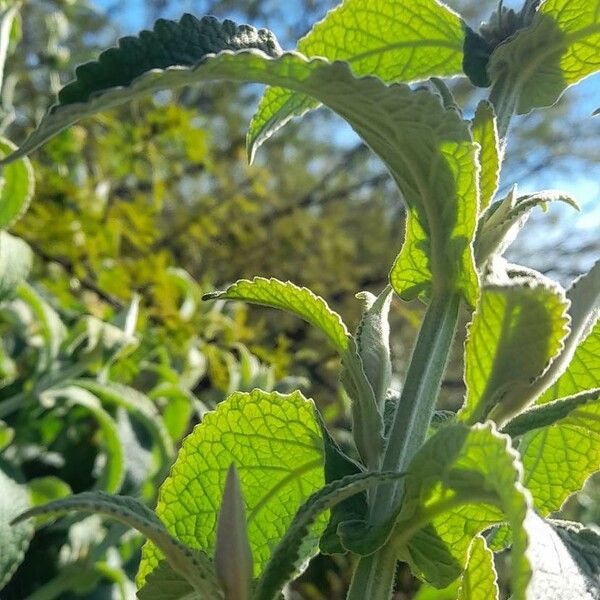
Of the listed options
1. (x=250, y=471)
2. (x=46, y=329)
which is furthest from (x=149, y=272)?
(x=250, y=471)

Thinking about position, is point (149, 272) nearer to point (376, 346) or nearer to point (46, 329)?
point (46, 329)

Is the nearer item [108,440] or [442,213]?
[442,213]

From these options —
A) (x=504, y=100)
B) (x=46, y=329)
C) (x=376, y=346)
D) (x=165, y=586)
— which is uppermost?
(x=46, y=329)

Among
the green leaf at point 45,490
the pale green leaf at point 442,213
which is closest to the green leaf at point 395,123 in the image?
the pale green leaf at point 442,213

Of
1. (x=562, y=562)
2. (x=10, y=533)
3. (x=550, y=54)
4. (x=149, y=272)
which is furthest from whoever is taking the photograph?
(x=149, y=272)

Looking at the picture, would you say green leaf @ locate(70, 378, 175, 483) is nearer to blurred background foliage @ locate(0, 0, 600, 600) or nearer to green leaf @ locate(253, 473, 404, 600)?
blurred background foliage @ locate(0, 0, 600, 600)

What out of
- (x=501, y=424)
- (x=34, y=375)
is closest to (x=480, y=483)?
(x=501, y=424)

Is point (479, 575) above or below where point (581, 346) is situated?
below

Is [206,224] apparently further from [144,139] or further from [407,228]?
[407,228]
